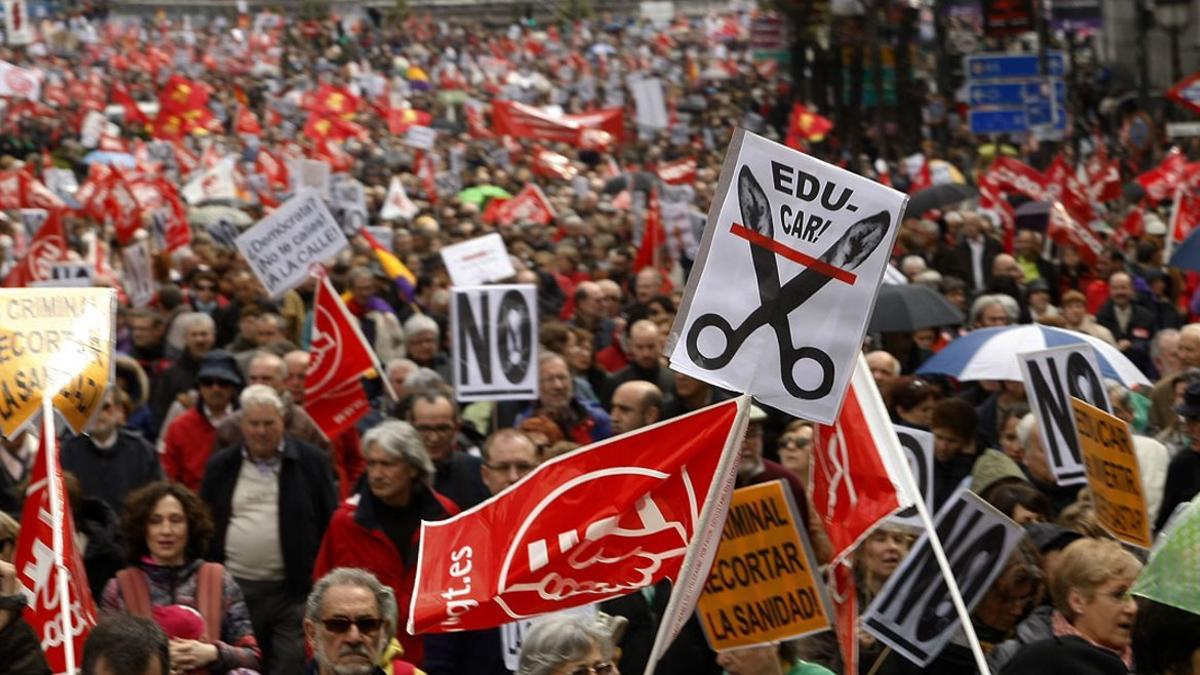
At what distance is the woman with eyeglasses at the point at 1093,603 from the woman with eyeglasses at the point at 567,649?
3.05ft

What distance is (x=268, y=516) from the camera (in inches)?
351

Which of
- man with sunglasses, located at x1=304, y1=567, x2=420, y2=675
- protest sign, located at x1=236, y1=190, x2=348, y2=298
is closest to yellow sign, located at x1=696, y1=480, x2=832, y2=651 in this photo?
man with sunglasses, located at x1=304, y1=567, x2=420, y2=675

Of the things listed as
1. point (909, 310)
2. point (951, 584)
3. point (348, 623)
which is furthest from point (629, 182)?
point (348, 623)

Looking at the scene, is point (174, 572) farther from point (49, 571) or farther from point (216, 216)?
point (216, 216)

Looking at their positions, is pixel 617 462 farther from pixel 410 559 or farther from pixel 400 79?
pixel 400 79

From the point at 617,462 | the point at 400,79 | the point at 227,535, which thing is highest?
the point at 617,462

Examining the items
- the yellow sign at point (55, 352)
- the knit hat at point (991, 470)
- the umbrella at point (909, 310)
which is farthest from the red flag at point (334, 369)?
the yellow sign at point (55, 352)

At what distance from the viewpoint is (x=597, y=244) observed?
68.7 ft

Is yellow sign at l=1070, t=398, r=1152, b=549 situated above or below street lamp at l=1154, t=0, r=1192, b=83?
above

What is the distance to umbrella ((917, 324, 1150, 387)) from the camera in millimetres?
10938

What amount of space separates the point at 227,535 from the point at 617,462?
9.37 feet

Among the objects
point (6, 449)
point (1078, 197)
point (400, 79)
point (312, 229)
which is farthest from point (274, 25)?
point (6, 449)

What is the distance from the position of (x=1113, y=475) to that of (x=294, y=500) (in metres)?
2.96

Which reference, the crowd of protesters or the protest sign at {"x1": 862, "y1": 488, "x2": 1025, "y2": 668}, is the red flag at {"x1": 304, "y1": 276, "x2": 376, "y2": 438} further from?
the protest sign at {"x1": 862, "y1": 488, "x2": 1025, "y2": 668}
